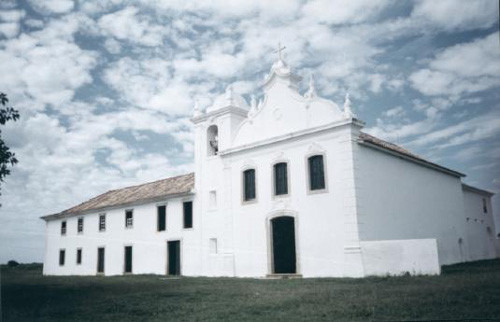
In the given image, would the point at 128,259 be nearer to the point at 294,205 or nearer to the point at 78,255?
the point at 78,255

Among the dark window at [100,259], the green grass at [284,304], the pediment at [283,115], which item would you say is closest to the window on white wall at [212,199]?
the pediment at [283,115]

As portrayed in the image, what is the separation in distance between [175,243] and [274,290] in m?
14.0

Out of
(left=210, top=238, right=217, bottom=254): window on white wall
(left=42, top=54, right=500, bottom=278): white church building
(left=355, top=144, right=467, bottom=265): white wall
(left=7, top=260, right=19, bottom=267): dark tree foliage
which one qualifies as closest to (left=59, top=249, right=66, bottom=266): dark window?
(left=42, top=54, right=500, bottom=278): white church building

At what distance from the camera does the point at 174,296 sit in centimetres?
1328

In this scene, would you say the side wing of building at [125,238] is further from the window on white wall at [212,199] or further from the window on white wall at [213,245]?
the window on white wall at [212,199]

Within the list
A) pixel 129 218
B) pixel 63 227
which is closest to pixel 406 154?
pixel 129 218

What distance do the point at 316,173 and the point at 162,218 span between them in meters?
12.0

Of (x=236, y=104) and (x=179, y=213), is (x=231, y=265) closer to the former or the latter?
(x=179, y=213)

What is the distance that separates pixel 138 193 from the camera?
32.0m

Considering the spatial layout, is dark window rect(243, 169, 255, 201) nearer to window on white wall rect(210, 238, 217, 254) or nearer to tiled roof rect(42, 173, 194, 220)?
window on white wall rect(210, 238, 217, 254)

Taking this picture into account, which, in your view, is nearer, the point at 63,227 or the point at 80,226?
the point at 80,226

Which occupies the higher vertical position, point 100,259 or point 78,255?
point 78,255

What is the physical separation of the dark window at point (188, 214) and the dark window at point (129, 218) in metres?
5.54

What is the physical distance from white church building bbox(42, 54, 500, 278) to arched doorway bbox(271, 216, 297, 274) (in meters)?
0.05
